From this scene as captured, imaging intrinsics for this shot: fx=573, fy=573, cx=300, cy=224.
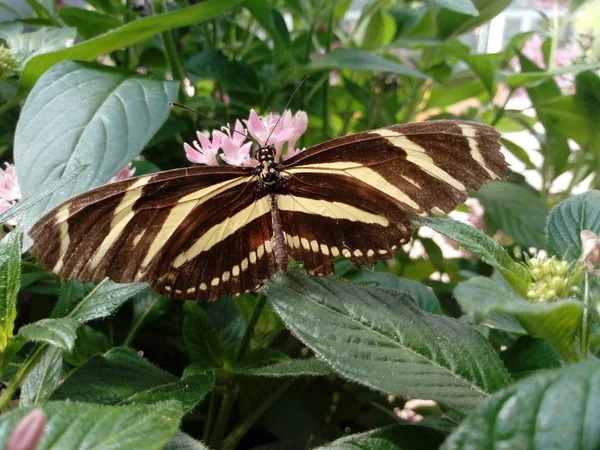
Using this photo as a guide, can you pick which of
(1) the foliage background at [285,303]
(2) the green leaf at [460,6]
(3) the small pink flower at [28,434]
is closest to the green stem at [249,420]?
(1) the foliage background at [285,303]

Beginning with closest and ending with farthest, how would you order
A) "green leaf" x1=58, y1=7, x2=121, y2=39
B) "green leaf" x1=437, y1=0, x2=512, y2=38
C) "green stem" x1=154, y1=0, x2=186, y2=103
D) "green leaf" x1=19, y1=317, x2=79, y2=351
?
"green leaf" x1=19, y1=317, x2=79, y2=351, "green stem" x1=154, y1=0, x2=186, y2=103, "green leaf" x1=58, y1=7, x2=121, y2=39, "green leaf" x1=437, y1=0, x2=512, y2=38

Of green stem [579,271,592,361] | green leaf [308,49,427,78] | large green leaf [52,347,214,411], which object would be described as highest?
green leaf [308,49,427,78]

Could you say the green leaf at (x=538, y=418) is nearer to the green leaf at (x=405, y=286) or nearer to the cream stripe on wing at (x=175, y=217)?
the cream stripe on wing at (x=175, y=217)

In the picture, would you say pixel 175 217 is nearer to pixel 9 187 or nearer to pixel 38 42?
pixel 9 187

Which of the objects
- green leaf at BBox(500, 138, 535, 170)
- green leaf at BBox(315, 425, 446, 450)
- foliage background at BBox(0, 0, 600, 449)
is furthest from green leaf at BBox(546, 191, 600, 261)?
green leaf at BBox(500, 138, 535, 170)

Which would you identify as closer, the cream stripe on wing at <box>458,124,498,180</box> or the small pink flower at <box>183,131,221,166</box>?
the cream stripe on wing at <box>458,124,498,180</box>

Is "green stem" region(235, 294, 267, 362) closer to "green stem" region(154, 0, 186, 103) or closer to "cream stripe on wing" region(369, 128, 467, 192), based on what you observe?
"cream stripe on wing" region(369, 128, 467, 192)

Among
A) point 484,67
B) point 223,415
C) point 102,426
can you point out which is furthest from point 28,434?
point 484,67
